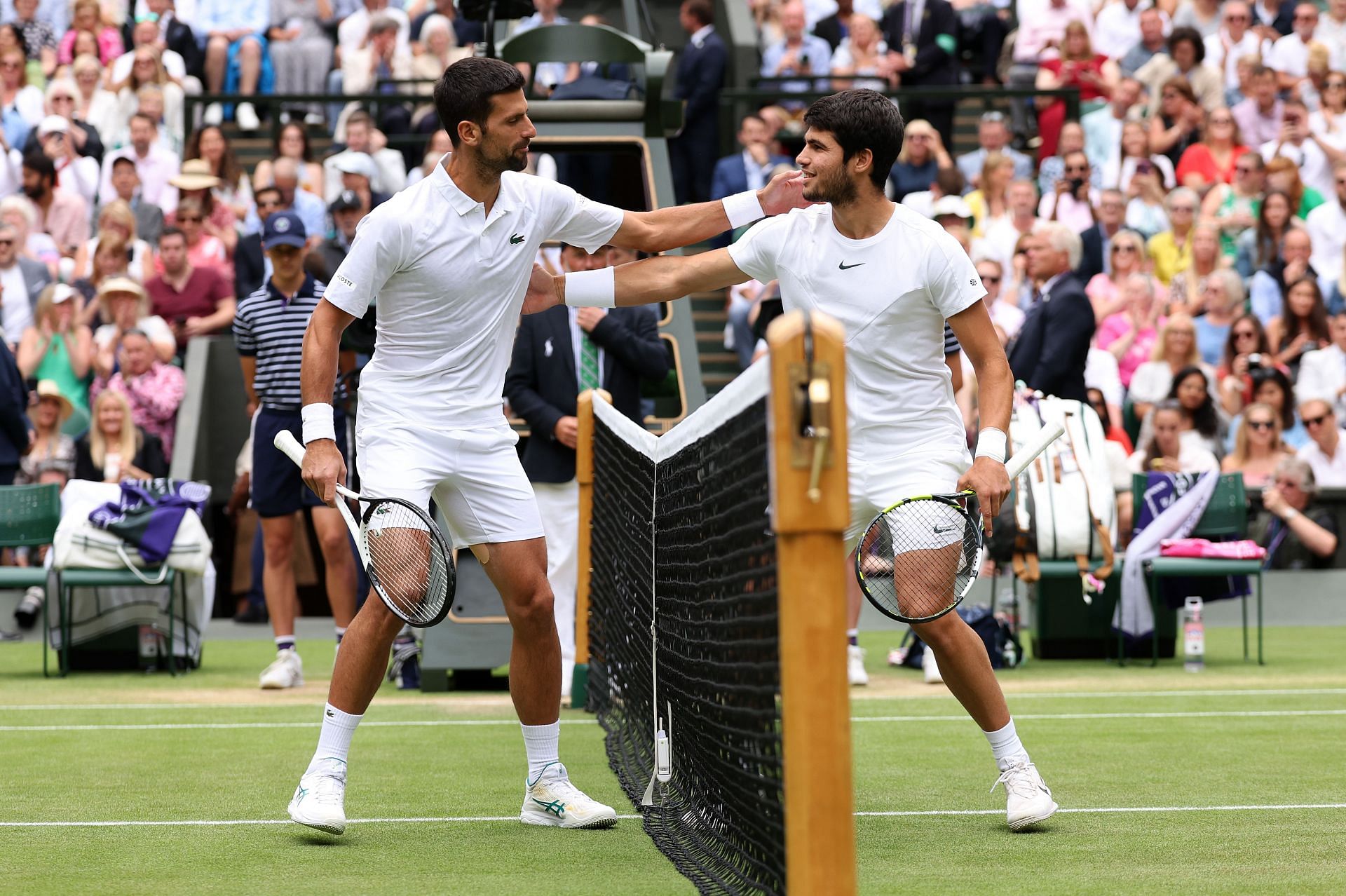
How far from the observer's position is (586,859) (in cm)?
553

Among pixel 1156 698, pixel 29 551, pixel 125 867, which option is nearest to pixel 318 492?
pixel 125 867

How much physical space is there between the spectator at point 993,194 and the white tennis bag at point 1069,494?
525 centimetres

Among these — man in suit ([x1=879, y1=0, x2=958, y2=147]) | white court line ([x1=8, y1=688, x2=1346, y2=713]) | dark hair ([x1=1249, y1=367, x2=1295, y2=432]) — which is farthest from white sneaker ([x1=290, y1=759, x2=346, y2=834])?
man in suit ([x1=879, y1=0, x2=958, y2=147])

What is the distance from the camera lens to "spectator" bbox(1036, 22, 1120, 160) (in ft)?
59.4

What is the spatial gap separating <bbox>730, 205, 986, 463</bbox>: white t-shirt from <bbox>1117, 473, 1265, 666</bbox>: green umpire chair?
573 cm

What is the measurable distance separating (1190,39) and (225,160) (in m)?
9.06

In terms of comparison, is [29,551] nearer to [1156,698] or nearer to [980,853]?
[1156,698]

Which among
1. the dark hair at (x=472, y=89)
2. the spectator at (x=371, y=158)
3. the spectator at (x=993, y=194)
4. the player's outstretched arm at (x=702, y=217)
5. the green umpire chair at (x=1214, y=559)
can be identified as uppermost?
the spectator at (x=371, y=158)

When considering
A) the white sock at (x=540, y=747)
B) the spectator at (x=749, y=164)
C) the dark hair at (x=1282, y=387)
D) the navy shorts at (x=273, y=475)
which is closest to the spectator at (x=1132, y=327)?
the dark hair at (x=1282, y=387)

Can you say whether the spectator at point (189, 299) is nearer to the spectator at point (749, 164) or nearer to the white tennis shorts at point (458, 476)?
the spectator at point (749, 164)

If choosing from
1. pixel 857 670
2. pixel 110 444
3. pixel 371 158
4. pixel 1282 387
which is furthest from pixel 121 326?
pixel 1282 387

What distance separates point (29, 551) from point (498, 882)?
930 centimetres

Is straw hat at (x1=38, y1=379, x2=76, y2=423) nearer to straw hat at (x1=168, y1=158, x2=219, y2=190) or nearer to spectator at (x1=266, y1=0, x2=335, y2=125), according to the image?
straw hat at (x1=168, y1=158, x2=219, y2=190)

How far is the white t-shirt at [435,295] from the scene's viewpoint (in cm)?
591
